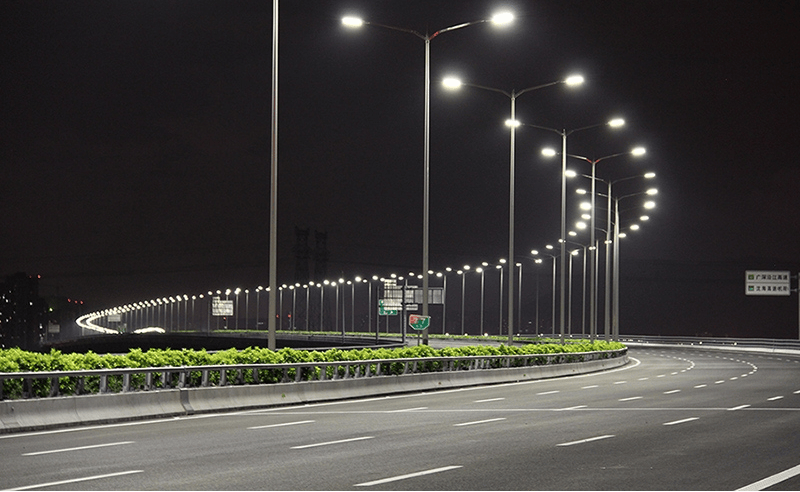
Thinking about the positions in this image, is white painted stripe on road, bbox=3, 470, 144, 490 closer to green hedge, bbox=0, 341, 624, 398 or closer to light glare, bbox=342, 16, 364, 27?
green hedge, bbox=0, 341, 624, 398

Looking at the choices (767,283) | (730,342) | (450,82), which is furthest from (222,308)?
(450,82)

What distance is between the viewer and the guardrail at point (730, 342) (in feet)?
316

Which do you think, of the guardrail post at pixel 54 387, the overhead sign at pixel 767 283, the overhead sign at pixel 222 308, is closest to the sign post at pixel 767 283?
the overhead sign at pixel 767 283

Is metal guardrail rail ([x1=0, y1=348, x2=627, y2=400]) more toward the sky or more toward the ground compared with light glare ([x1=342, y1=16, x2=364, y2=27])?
more toward the ground

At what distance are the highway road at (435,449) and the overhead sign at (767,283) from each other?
7883cm

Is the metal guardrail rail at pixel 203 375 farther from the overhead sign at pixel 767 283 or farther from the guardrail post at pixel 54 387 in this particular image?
the overhead sign at pixel 767 283

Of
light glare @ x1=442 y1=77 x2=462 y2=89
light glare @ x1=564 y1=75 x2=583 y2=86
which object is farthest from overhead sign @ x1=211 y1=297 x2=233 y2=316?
light glare @ x1=442 y1=77 x2=462 y2=89

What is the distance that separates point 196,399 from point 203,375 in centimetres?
107

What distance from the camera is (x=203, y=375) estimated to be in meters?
25.1

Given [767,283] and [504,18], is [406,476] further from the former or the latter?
[767,283]

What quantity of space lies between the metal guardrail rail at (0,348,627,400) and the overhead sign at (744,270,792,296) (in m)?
68.5

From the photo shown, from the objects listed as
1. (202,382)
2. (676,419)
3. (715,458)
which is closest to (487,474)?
(715,458)

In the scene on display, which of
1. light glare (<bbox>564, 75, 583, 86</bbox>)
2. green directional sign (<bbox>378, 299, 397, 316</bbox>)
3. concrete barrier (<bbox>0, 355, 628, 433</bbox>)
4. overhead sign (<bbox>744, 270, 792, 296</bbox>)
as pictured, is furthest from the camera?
overhead sign (<bbox>744, 270, 792, 296</bbox>)

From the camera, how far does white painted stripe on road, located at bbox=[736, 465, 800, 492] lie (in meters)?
12.2
